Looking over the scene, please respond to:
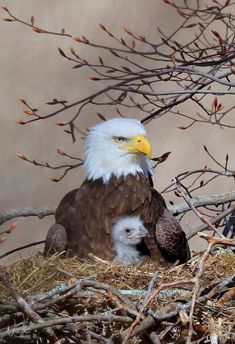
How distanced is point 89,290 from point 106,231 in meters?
0.84

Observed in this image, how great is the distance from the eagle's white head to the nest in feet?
2.69

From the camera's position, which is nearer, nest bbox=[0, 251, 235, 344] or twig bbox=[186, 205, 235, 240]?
nest bbox=[0, 251, 235, 344]

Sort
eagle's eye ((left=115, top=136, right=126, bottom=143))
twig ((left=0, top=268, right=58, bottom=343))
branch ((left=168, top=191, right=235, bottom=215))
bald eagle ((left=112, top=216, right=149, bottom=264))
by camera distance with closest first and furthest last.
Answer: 1. twig ((left=0, top=268, right=58, bottom=343))
2. bald eagle ((left=112, top=216, right=149, bottom=264))
3. eagle's eye ((left=115, top=136, right=126, bottom=143))
4. branch ((left=168, top=191, right=235, bottom=215))

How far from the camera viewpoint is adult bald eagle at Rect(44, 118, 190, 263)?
538 cm

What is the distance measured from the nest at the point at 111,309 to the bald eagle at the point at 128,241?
1.48ft

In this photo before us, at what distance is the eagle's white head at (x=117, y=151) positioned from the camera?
5555 millimetres

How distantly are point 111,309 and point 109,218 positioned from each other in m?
0.95

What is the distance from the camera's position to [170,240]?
5.36m

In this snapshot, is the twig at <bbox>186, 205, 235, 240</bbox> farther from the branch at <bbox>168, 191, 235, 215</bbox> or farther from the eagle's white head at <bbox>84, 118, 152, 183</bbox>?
the eagle's white head at <bbox>84, 118, 152, 183</bbox>

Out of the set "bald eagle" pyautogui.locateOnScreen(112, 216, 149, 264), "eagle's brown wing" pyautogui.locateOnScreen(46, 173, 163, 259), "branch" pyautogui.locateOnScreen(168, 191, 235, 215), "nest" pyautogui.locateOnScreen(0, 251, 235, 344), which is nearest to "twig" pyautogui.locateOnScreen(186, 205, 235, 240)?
"branch" pyautogui.locateOnScreen(168, 191, 235, 215)

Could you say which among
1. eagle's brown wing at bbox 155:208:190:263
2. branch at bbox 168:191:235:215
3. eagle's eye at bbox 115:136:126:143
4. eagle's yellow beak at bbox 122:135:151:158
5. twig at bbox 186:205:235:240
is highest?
eagle's eye at bbox 115:136:126:143

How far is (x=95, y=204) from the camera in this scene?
5457mm

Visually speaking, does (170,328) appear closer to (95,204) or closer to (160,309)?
(160,309)

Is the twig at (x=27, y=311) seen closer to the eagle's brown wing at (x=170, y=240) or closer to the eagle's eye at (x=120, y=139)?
the eagle's brown wing at (x=170, y=240)
